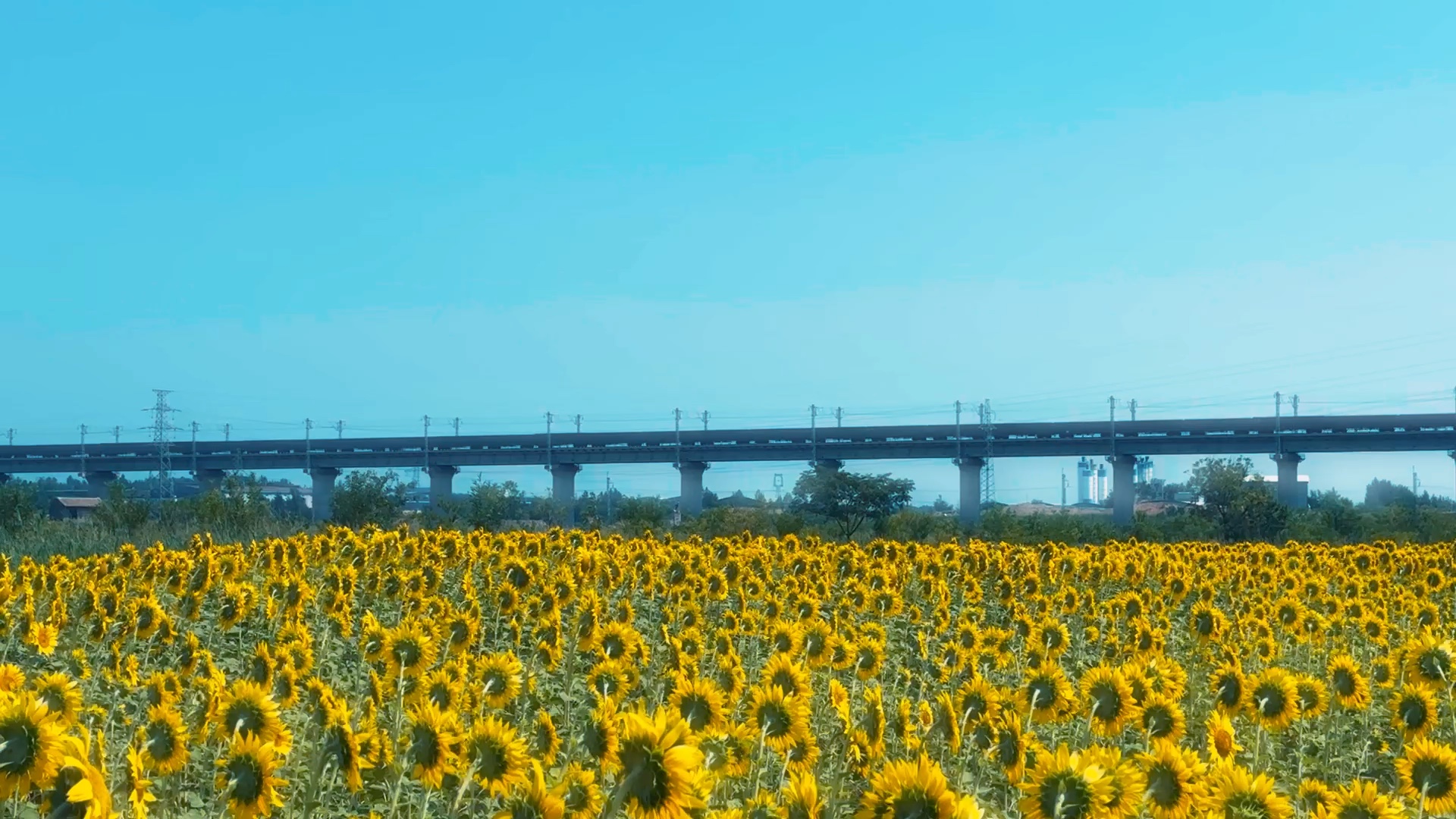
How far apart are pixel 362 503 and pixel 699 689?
28.8 meters

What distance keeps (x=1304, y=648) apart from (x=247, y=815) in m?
9.55

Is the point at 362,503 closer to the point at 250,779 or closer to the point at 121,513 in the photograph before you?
the point at 121,513

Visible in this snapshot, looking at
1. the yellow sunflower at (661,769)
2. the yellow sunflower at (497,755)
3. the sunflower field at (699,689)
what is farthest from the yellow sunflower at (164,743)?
the yellow sunflower at (661,769)

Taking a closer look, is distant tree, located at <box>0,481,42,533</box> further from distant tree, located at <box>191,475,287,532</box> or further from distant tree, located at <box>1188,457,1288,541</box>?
distant tree, located at <box>1188,457,1288,541</box>

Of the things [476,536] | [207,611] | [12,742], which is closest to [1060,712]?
[12,742]

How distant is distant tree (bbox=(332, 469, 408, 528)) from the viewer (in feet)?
104

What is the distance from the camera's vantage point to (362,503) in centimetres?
3222

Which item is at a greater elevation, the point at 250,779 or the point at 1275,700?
the point at 250,779

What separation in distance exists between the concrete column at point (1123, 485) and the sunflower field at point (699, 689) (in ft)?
167

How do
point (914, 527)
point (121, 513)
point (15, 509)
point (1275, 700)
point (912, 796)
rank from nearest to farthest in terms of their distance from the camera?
1. point (912, 796)
2. point (1275, 700)
3. point (121, 513)
4. point (15, 509)
5. point (914, 527)

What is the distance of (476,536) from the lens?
14797mm

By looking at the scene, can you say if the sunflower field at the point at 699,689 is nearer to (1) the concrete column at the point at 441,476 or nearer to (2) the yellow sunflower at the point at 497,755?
(2) the yellow sunflower at the point at 497,755

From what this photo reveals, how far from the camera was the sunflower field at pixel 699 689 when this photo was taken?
141 inches

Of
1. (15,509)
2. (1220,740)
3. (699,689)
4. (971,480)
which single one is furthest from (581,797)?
(971,480)
